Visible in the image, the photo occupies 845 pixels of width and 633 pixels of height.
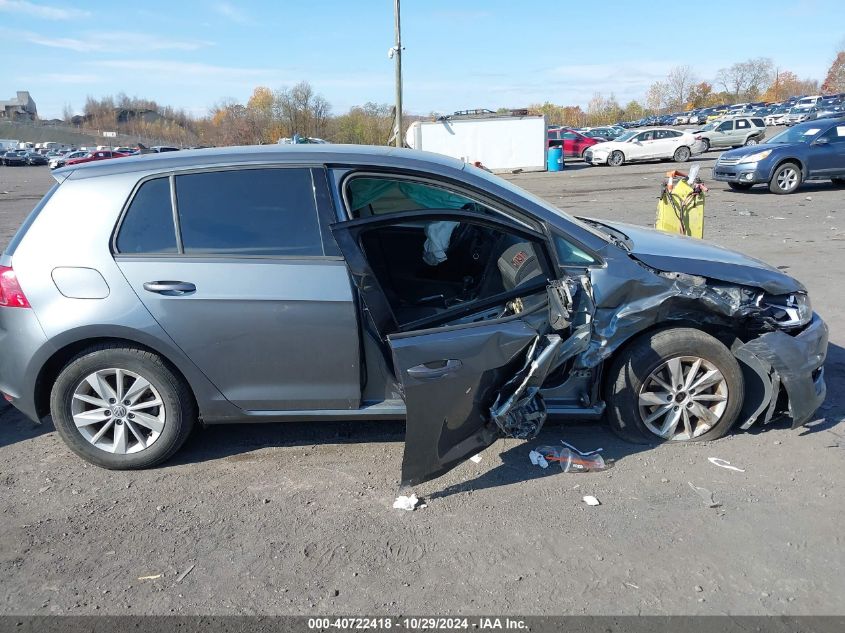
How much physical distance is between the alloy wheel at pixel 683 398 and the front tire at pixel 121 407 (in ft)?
8.98

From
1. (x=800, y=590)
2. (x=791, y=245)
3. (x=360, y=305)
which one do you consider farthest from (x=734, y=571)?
(x=791, y=245)

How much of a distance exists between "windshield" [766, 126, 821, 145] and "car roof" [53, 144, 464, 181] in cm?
1586

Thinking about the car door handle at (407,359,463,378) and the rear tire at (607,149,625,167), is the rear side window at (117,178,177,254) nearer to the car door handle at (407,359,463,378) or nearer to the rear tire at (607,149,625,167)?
the car door handle at (407,359,463,378)

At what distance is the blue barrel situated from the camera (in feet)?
102

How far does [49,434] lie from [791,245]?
1032 centimetres

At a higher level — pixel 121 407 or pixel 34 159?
pixel 34 159

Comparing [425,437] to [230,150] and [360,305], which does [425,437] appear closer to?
[360,305]

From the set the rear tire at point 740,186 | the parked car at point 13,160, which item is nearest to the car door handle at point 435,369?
the rear tire at point 740,186

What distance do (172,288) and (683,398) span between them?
3.03 metres

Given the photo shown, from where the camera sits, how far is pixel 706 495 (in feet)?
11.7

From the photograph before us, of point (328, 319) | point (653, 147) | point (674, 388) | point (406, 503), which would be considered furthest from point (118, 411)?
point (653, 147)

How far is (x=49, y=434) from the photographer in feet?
14.9

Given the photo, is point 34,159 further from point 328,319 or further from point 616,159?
point 328,319

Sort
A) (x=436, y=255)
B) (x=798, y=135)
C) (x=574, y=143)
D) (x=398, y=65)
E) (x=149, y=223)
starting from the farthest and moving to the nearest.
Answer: (x=574, y=143) < (x=398, y=65) < (x=798, y=135) < (x=436, y=255) < (x=149, y=223)
